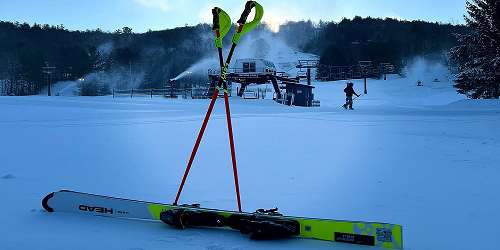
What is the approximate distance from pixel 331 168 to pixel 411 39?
128 m

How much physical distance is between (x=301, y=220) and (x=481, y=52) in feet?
110

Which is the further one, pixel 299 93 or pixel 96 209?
pixel 299 93

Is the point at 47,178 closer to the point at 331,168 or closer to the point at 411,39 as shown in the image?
the point at 331,168

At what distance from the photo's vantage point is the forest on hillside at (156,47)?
101 meters

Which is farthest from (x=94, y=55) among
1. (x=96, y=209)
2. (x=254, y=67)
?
(x=96, y=209)

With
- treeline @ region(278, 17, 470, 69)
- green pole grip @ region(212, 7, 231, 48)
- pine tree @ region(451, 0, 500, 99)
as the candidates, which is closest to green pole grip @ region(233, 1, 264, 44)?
green pole grip @ region(212, 7, 231, 48)

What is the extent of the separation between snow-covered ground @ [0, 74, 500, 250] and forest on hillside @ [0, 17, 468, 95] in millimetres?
84657

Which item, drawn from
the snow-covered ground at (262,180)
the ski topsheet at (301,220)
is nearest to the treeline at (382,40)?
the snow-covered ground at (262,180)

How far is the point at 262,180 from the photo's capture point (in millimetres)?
5324

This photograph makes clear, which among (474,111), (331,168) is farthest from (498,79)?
(331,168)

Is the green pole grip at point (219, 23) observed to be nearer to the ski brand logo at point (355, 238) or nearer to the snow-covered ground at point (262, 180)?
the snow-covered ground at point (262, 180)

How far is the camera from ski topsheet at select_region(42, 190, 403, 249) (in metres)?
2.96

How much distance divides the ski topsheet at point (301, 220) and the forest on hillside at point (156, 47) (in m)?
90.0

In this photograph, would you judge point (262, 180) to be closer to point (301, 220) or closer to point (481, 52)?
point (301, 220)
